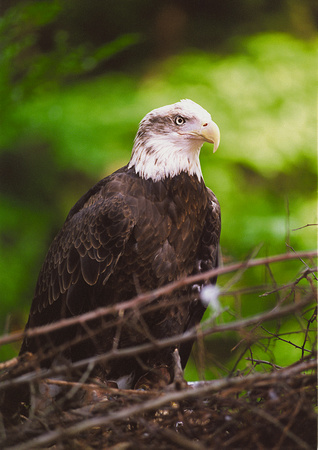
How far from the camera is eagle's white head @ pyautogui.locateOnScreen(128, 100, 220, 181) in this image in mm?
2756

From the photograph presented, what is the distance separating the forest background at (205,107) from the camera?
14.0 ft

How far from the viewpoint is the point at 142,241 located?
270 cm

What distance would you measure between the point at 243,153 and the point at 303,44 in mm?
1161

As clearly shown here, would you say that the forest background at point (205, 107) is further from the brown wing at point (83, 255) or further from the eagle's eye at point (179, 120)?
the eagle's eye at point (179, 120)

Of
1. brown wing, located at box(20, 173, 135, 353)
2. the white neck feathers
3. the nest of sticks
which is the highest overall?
the white neck feathers

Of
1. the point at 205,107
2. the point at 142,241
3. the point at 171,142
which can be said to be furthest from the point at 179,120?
the point at 205,107

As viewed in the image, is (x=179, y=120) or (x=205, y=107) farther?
(x=205, y=107)

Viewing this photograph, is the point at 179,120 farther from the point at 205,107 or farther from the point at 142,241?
the point at 205,107

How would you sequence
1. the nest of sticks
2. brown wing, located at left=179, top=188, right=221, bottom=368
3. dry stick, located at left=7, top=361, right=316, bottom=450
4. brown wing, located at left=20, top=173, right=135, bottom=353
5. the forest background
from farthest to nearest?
the forest background
brown wing, located at left=179, top=188, right=221, bottom=368
brown wing, located at left=20, top=173, right=135, bottom=353
the nest of sticks
dry stick, located at left=7, top=361, right=316, bottom=450

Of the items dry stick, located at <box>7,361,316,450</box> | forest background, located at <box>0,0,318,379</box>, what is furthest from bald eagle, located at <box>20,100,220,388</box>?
forest background, located at <box>0,0,318,379</box>

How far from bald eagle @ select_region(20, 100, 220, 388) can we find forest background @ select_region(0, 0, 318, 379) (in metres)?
1.18

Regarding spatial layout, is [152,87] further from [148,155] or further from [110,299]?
[110,299]

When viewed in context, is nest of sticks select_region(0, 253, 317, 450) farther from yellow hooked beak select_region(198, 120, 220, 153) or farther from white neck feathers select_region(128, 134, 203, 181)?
white neck feathers select_region(128, 134, 203, 181)

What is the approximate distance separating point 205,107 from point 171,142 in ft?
5.80
